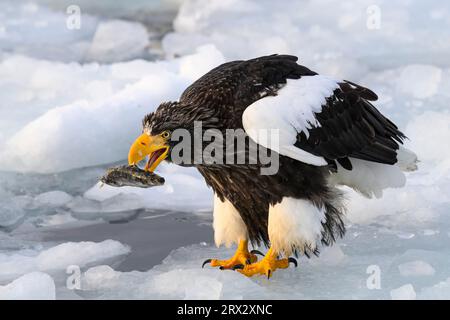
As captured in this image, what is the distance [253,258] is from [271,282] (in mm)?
400

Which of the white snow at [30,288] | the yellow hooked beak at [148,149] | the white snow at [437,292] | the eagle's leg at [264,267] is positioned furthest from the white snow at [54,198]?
the white snow at [437,292]

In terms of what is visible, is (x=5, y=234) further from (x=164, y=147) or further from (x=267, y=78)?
(x=267, y=78)

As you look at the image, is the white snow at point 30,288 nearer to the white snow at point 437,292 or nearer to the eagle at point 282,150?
the eagle at point 282,150

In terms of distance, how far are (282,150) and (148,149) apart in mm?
850

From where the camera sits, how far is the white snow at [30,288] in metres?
4.68

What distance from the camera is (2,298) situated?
4668mm

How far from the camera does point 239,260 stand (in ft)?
17.2

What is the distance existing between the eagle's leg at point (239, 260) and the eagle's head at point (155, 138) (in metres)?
1.02

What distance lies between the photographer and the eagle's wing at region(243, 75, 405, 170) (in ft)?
14.9

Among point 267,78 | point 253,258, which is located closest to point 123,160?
point 253,258

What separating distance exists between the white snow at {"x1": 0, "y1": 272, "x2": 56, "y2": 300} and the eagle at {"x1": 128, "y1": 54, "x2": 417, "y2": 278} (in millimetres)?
1029

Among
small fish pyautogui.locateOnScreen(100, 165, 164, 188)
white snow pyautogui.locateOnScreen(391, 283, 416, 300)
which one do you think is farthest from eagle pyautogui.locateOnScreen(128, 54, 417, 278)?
white snow pyautogui.locateOnScreen(391, 283, 416, 300)

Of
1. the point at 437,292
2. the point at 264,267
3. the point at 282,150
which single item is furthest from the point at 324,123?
the point at 437,292

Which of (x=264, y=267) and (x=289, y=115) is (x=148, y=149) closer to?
(x=289, y=115)
